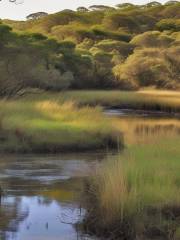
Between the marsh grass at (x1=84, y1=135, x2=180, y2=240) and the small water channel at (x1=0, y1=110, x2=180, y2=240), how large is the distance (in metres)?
0.38

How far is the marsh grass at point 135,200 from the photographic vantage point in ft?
31.0

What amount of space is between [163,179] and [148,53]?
54925mm

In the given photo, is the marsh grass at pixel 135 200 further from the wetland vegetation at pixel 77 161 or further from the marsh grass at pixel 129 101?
the marsh grass at pixel 129 101

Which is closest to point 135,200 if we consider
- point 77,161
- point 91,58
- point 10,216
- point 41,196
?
point 10,216

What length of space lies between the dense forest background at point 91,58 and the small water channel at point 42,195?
15577 millimetres

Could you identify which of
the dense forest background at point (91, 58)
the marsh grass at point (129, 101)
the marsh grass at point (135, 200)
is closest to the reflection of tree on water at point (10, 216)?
the marsh grass at point (135, 200)

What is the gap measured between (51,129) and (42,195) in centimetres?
836

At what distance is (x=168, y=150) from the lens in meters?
12.7

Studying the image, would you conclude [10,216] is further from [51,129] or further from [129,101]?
[129,101]

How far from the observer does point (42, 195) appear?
12.9 metres

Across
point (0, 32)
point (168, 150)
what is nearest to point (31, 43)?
point (0, 32)

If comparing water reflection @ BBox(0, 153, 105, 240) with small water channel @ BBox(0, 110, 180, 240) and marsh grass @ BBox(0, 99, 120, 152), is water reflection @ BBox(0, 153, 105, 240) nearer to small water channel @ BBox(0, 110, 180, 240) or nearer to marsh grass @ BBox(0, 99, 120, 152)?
small water channel @ BBox(0, 110, 180, 240)

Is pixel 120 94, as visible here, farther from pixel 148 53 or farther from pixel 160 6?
pixel 160 6

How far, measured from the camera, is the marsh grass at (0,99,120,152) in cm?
1977
